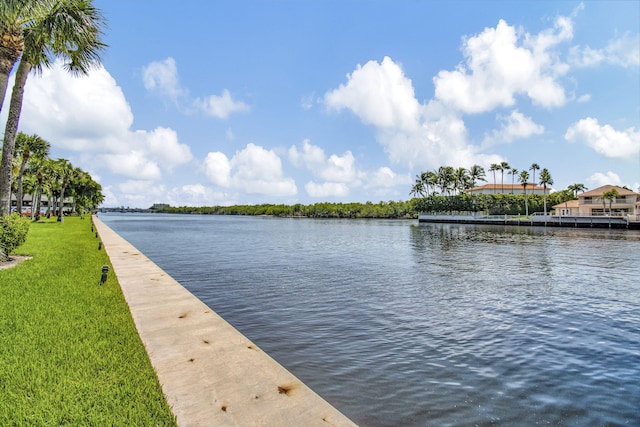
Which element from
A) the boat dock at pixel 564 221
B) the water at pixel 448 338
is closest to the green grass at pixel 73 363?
the water at pixel 448 338

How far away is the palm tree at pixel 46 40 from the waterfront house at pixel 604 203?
99372 mm

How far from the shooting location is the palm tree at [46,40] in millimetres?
14180

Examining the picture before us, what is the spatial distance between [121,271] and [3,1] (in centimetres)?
984

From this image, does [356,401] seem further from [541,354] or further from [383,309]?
[383,309]

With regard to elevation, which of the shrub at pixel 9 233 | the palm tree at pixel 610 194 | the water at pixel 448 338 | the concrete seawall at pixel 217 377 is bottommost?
the water at pixel 448 338

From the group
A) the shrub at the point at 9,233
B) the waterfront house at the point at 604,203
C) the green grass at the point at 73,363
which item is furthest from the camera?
the waterfront house at the point at 604,203

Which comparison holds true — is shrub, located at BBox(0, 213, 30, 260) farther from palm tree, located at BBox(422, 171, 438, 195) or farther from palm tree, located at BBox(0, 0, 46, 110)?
palm tree, located at BBox(422, 171, 438, 195)

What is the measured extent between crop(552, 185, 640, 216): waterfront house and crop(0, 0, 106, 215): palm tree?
3912 inches

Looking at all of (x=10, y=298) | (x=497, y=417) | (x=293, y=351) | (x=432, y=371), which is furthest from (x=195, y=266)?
(x=497, y=417)

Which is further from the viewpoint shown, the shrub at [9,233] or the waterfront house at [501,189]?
the waterfront house at [501,189]

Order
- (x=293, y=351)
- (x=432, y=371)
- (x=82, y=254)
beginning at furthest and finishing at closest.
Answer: (x=82, y=254) < (x=293, y=351) < (x=432, y=371)

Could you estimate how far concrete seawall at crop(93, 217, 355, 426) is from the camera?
4.35 m

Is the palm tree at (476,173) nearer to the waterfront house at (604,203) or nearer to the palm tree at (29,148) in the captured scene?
the waterfront house at (604,203)

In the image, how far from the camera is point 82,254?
1947 centimetres
